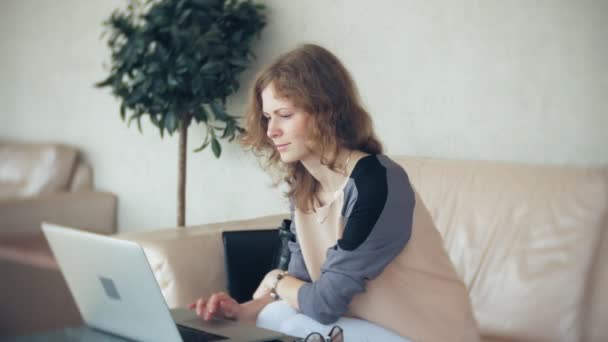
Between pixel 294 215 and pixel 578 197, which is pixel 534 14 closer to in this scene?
pixel 578 197

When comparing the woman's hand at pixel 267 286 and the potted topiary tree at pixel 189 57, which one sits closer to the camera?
the woman's hand at pixel 267 286

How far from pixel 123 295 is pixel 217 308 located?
246 millimetres

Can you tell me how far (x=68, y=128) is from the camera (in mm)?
5070

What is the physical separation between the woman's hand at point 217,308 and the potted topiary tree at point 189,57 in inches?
68.2

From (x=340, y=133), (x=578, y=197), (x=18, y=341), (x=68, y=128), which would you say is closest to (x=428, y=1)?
(x=578, y=197)

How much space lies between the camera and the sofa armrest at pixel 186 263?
2.41 metres

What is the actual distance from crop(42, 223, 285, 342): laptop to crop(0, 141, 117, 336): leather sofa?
238 centimetres

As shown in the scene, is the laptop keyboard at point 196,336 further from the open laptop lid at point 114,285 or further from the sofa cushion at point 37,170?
the sofa cushion at point 37,170

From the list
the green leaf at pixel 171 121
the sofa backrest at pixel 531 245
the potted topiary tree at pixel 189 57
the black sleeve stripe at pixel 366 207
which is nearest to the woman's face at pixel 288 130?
the black sleeve stripe at pixel 366 207

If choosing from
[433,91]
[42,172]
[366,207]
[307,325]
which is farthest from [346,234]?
[42,172]

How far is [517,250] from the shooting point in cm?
221

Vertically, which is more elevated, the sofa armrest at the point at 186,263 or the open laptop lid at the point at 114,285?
the open laptop lid at the point at 114,285

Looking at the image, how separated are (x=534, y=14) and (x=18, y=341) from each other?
5.83 ft

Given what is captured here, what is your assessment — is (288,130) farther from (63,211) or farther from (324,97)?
(63,211)
